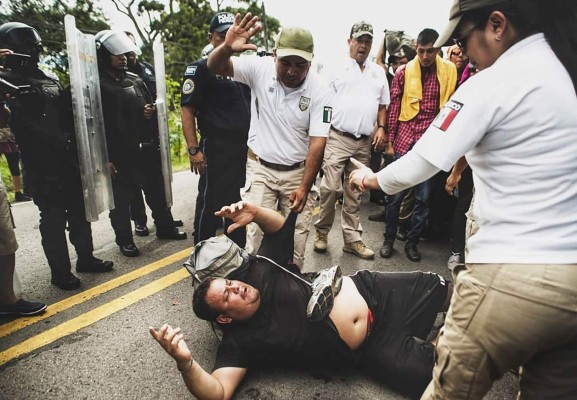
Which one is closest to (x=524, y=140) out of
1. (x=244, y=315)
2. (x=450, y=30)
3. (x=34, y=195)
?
(x=450, y=30)

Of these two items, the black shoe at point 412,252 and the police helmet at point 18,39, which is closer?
the police helmet at point 18,39

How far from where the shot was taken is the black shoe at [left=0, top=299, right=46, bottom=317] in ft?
7.88

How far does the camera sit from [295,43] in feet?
7.43

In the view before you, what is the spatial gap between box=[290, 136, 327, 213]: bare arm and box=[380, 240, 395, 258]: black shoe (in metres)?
1.25

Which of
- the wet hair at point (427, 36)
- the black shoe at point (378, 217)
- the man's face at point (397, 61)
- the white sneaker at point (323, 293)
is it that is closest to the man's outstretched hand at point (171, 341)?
the white sneaker at point (323, 293)

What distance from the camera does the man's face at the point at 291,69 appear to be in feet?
7.60

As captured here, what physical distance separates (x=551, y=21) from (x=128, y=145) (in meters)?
3.25

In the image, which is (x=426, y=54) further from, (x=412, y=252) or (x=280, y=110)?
(x=412, y=252)

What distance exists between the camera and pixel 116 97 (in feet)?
10.8

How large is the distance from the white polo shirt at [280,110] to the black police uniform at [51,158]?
1.36 m

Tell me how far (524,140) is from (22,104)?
286cm

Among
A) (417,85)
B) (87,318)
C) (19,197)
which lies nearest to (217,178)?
(87,318)

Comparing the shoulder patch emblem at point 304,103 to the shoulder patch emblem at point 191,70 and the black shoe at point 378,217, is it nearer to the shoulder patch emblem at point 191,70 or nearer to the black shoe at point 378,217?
the shoulder patch emblem at point 191,70

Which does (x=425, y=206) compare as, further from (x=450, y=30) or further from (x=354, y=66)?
(x=450, y=30)
